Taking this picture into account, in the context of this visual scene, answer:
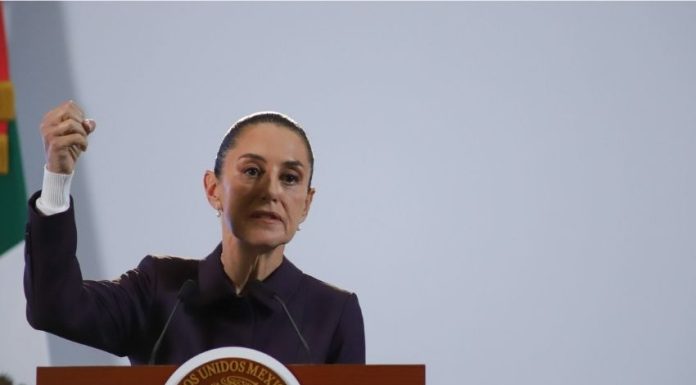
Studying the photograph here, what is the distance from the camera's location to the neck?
2.21m

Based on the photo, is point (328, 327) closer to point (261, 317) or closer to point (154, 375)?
point (261, 317)

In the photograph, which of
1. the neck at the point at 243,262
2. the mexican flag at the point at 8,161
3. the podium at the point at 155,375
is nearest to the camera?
the podium at the point at 155,375

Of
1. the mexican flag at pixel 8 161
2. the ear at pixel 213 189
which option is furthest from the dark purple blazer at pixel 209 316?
the mexican flag at pixel 8 161

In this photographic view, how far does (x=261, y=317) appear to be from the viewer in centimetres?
216

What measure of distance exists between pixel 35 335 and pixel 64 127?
1.98 meters

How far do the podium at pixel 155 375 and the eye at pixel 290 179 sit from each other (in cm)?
65

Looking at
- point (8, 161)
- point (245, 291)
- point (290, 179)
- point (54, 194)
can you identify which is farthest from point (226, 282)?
point (8, 161)

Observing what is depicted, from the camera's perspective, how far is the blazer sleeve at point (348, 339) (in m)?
2.16

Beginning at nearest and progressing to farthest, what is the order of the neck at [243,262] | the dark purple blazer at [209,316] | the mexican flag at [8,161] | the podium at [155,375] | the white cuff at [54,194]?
the podium at [155,375], the white cuff at [54,194], the dark purple blazer at [209,316], the neck at [243,262], the mexican flag at [8,161]

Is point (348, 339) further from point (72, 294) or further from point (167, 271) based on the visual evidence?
point (72, 294)

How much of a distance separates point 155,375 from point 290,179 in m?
0.69

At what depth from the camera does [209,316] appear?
216 cm

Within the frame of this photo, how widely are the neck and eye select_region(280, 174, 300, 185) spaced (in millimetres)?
156

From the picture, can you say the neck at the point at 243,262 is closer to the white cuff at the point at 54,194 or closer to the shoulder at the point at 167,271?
the shoulder at the point at 167,271
